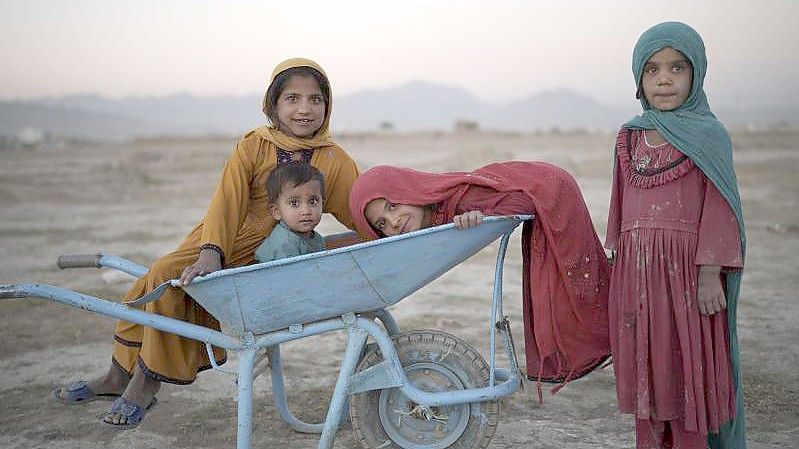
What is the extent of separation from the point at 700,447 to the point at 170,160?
28052mm

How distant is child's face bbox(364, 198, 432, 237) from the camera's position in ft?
10.2

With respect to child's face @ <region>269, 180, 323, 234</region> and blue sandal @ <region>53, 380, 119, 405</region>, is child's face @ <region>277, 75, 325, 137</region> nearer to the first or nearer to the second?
child's face @ <region>269, 180, 323, 234</region>

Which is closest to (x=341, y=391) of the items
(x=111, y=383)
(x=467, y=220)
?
(x=467, y=220)

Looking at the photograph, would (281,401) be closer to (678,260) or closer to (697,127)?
(678,260)

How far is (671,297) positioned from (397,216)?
3.76 feet

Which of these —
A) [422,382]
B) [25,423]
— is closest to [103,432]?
[25,423]

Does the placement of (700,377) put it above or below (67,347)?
above

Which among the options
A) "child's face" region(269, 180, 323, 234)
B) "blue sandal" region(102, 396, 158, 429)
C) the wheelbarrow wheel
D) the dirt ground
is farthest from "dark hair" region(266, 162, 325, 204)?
the dirt ground

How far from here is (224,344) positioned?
3.06 metres

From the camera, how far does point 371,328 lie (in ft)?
10.1

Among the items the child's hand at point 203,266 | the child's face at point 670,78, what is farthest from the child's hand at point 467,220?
the child's hand at point 203,266

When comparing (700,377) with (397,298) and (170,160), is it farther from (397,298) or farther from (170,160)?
(170,160)

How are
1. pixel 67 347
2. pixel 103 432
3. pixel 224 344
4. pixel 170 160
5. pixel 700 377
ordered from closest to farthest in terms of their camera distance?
1. pixel 700 377
2. pixel 224 344
3. pixel 103 432
4. pixel 67 347
5. pixel 170 160

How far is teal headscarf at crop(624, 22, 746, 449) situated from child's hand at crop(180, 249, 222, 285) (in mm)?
1829
